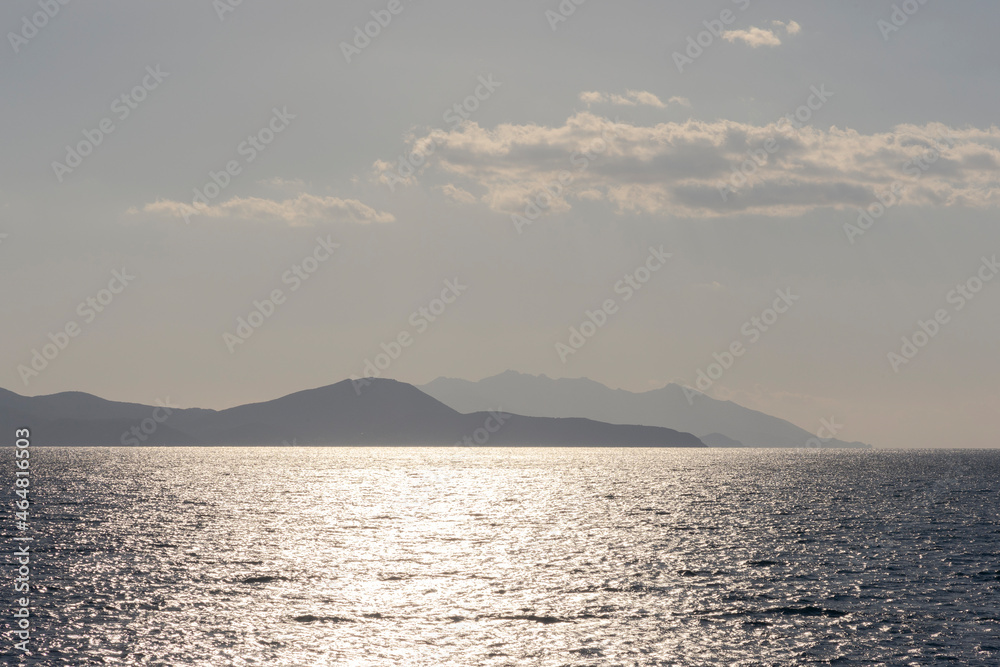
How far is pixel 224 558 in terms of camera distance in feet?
222

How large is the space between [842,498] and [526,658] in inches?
4629

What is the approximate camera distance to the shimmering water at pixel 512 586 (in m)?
40.0

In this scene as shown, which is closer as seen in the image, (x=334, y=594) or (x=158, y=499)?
(x=334, y=594)

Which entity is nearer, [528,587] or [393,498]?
[528,587]

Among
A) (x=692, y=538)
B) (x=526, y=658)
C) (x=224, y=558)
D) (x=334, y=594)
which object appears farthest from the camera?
(x=692, y=538)

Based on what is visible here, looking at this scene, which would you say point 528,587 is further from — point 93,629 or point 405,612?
Answer: point 93,629

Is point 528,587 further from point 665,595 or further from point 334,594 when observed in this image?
point 334,594

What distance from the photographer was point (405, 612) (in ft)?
157

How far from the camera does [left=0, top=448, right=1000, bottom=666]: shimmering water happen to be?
4003 centimetres

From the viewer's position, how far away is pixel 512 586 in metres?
56.3

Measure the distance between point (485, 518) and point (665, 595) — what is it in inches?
2171

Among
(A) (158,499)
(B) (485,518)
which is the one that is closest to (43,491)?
(A) (158,499)

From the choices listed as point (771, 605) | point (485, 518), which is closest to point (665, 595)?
point (771, 605)

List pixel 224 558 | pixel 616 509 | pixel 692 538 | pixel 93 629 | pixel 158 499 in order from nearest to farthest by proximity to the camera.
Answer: pixel 93 629 → pixel 224 558 → pixel 692 538 → pixel 616 509 → pixel 158 499
